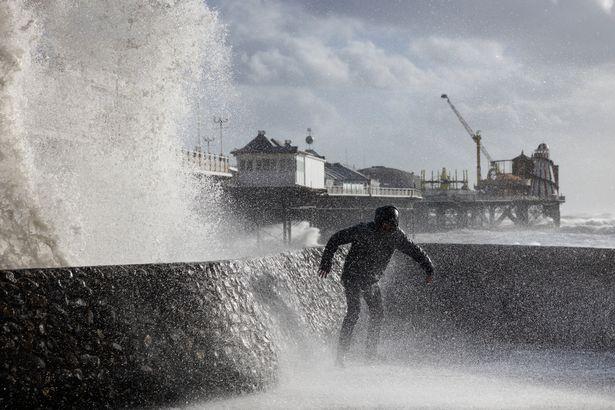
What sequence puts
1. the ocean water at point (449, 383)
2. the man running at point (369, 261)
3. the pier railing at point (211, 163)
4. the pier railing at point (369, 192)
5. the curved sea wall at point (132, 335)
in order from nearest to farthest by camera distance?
the curved sea wall at point (132, 335), the ocean water at point (449, 383), the man running at point (369, 261), the pier railing at point (211, 163), the pier railing at point (369, 192)

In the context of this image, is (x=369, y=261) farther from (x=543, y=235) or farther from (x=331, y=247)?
(x=543, y=235)

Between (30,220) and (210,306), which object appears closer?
(210,306)

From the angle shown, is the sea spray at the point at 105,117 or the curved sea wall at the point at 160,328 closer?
the curved sea wall at the point at 160,328

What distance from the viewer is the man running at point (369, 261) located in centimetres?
670

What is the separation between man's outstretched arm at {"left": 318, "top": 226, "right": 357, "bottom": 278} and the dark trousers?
40cm

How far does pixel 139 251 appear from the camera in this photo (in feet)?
39.5

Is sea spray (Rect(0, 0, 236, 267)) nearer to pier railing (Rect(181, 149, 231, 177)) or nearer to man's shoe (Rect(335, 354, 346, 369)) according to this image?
man's shoe (Rect(335, 354, 346, 369))

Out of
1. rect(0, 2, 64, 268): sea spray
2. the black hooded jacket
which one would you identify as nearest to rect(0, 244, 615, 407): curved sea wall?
the black hooded jacket

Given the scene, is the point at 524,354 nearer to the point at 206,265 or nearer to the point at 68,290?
the point at 206,265

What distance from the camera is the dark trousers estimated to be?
22.2 ft

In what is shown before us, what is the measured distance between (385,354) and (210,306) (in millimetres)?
2581

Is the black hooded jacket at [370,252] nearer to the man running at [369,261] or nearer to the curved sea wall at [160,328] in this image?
the man running at [369,261]

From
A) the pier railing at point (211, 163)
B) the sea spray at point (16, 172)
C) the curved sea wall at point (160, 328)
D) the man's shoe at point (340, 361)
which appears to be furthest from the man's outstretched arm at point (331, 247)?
the pier railing at point (211, 163)

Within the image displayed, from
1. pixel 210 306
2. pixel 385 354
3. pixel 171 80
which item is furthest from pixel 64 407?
pixel 171 80
